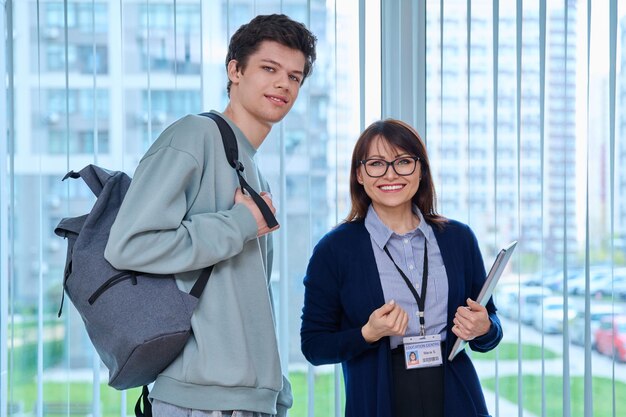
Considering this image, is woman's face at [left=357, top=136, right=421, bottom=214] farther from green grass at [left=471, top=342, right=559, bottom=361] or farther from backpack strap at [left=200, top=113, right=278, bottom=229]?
green grass at [left=471, top=342, right=559, bottom=361]

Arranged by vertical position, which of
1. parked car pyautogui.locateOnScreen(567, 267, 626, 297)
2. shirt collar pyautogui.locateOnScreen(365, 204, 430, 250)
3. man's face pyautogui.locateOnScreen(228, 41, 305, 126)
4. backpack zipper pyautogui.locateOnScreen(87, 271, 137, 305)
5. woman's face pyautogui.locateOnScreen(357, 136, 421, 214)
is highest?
man's face pyautogui.locateOnScreen(228, 41, 305, 126)

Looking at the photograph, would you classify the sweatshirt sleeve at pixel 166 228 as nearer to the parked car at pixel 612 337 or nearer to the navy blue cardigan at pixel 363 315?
the navy blue cardigan at pixel 363 315

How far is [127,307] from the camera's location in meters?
1.27

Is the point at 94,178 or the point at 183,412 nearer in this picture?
the point at 183,412

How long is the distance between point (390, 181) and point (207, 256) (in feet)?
1.75

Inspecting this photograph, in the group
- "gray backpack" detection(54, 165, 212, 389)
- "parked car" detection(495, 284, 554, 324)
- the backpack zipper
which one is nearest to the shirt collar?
"gray backpack" detection(54, 165, 212, 389)

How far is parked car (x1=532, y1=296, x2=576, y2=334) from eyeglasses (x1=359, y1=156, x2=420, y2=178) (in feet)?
2.95

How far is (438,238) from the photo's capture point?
1.68m

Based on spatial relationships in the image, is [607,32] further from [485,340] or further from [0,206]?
[0,206]

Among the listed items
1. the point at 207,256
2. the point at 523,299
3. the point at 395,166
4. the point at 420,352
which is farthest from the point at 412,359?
the point at 523,299

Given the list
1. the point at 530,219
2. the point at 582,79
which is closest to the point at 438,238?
the point at 530,219

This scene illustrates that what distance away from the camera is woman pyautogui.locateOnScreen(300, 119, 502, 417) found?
61.5 inches

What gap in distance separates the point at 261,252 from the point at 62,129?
42.2 inches

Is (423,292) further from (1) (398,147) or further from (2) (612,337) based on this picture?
(2) (612,337)
